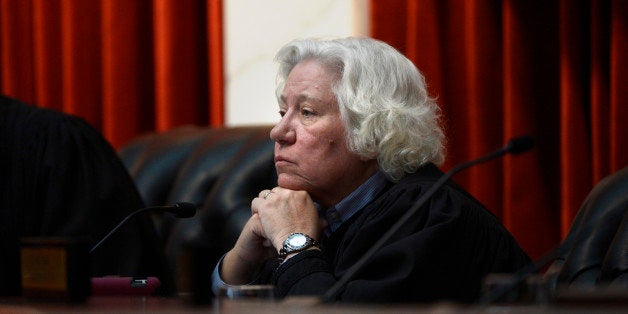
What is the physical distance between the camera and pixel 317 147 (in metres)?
2.73

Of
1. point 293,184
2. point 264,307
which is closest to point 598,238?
point 293,184

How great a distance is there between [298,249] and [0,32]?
2698 millimetres

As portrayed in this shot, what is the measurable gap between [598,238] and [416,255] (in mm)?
513

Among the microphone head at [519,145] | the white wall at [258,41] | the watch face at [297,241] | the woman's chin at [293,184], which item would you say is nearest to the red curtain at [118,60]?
the white wall at [258,41]

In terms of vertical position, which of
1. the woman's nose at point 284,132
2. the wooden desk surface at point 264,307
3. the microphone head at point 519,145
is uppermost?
the microphone head at point 519,145

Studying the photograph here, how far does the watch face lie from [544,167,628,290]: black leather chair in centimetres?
58

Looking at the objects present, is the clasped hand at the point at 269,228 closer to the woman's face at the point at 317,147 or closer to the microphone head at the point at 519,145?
the woman's face at the point at 317,147

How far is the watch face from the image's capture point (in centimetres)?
255

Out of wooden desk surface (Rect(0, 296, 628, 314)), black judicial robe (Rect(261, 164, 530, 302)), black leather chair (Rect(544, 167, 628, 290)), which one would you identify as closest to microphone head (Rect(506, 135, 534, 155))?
black judicial robe (Rect(261, 164, 530, 302))

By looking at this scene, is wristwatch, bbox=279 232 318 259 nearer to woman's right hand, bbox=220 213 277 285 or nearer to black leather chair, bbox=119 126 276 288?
woman's right hand, bbox=220 213 277 285

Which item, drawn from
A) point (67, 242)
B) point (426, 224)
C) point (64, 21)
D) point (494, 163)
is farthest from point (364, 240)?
point (64, 21)

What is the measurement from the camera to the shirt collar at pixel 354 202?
2715 mm

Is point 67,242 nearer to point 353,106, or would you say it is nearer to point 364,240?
point 364,240

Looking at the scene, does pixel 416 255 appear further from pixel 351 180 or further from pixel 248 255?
pixel 248 255
